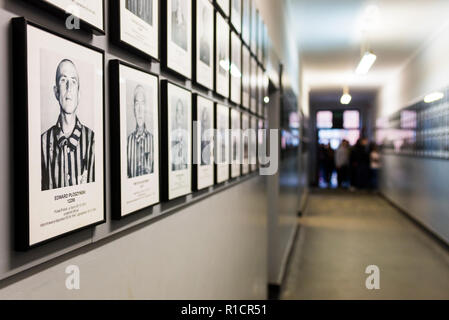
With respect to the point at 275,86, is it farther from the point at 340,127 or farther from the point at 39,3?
the point at 340,127

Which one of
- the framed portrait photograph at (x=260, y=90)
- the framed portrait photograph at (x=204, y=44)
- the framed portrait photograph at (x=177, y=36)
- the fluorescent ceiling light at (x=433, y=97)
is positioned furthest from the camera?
the fluorescent ceiling light at (x=433, y=97)

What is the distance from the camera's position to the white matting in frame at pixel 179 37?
115 centimetres

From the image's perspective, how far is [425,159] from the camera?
6492mm

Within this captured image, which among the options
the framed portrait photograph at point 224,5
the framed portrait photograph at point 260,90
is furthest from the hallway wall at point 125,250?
the framed portrait photograph at point 260,90

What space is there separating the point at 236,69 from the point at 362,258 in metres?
3.82

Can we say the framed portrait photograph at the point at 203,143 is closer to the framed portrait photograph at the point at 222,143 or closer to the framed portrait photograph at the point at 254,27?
the framed portrait photograph at the point at 222,143

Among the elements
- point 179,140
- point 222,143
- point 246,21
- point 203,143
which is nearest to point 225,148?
point 222,143

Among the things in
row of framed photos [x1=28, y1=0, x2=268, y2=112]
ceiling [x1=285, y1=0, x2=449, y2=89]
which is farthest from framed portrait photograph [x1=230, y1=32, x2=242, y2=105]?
ceiling [x1=285, y1=0, x2=449, y2=89]

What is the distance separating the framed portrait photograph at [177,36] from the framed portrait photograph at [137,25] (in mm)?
52

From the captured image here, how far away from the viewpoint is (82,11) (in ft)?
2.40

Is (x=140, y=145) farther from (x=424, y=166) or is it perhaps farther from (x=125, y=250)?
(x=424, y=166)

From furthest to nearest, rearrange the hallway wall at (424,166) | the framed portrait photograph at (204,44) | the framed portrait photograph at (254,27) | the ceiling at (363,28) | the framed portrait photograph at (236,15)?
the hallway wall at (424,166) < the ceiling at (363,28) < the framed portrait photograph at (254,27) < the framed portrait photograph at (236,15) < the framed portrait photograph at (204,44)

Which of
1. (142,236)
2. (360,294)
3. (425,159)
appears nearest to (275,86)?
(360,294)
